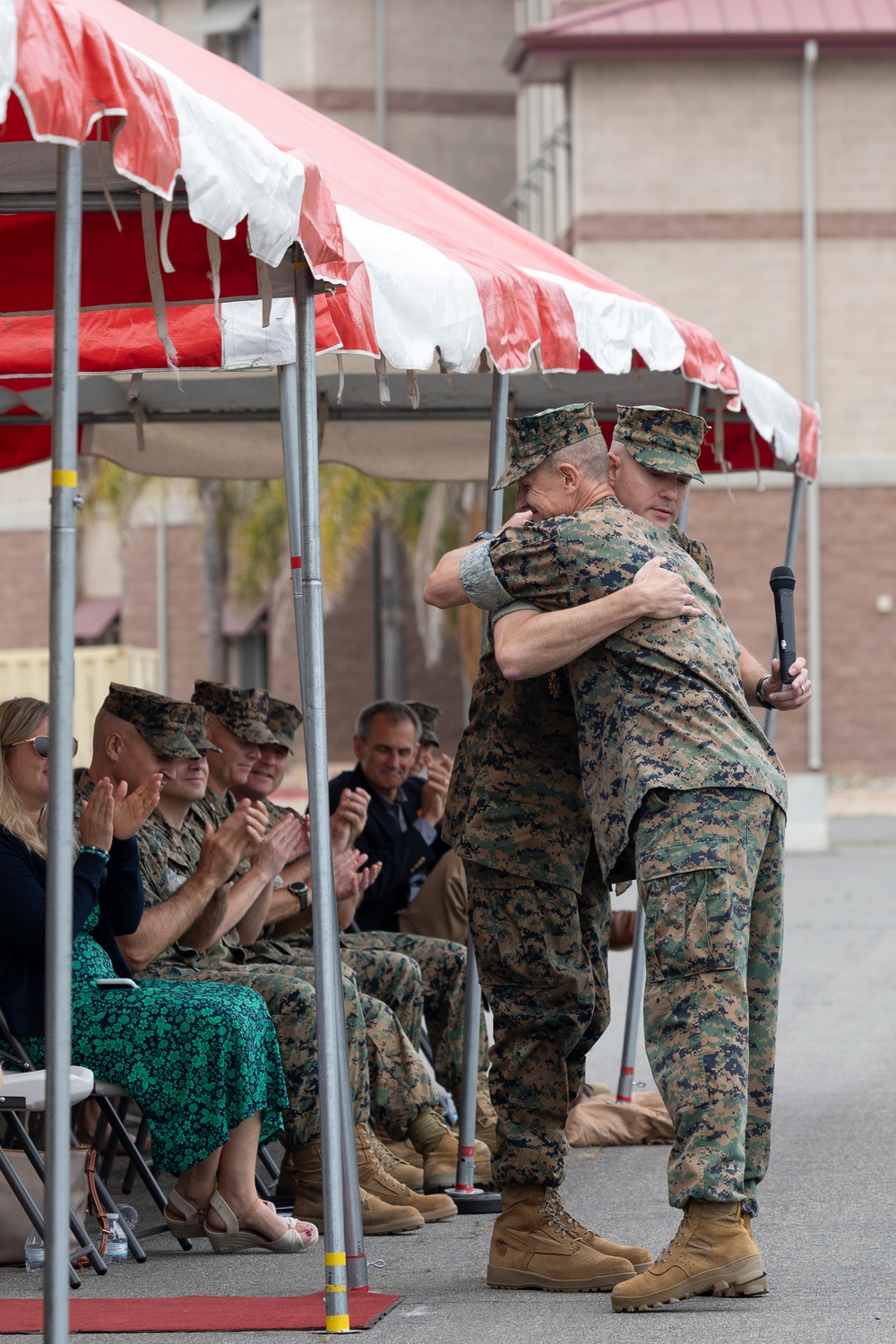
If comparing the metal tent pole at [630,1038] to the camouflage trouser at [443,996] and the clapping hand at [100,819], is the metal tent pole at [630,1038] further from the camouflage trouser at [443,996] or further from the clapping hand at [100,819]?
the clapping hand at [100,819]

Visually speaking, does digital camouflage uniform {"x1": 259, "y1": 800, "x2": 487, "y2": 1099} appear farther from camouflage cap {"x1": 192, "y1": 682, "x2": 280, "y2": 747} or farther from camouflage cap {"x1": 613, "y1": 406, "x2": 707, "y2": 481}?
camouflage cap {"x1": 613, "y1": 406, "x2": 707, "y2": 481}

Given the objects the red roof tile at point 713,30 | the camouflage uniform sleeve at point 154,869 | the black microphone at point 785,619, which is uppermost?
the red roof tile at point 713,30

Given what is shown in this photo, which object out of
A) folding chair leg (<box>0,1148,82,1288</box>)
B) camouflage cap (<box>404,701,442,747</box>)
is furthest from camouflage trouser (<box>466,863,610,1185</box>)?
camouflage cap (<box>404,701,442,747</box>)

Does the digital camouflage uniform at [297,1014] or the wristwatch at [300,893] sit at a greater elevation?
the wristwatch at [300,893]

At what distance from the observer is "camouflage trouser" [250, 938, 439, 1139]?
5879mm

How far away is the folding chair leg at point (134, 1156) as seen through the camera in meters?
5.24

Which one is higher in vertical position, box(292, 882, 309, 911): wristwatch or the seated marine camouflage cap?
the seated marine camouflage cap

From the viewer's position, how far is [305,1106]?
211 inches

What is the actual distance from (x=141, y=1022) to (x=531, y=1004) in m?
1.05

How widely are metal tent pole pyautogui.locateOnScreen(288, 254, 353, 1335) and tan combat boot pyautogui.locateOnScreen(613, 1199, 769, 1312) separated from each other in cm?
68

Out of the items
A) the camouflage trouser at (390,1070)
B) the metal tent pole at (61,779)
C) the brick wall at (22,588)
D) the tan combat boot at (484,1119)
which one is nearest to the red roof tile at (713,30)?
the brick wall at (22,588)

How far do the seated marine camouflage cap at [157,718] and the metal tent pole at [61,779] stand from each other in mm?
2287

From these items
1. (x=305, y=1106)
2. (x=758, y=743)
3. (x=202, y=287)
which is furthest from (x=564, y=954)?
Answer: (x=202, y=287)

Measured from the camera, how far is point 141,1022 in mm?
5020
